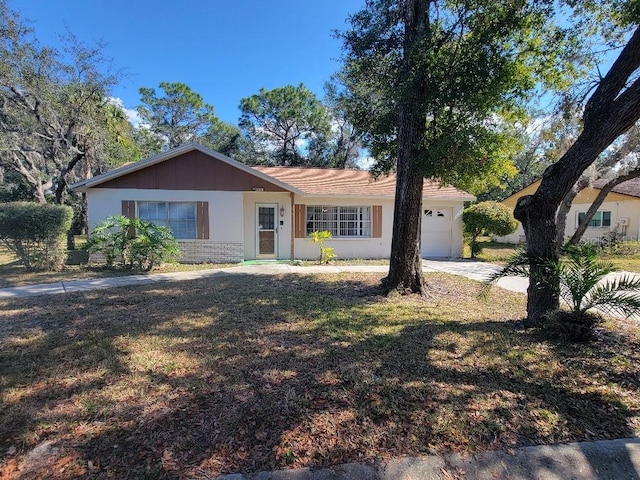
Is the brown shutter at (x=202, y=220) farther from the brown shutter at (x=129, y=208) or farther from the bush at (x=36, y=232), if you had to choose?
the bush at (x=36, y=232)

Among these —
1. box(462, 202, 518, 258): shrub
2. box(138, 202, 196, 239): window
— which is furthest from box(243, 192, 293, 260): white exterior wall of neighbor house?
box(462, 202, 518, 258): shrub

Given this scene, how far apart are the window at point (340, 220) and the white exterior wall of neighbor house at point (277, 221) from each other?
0.91 metres

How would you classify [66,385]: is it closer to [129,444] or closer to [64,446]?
[64,446]

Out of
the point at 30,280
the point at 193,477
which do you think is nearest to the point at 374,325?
the point at 193,477

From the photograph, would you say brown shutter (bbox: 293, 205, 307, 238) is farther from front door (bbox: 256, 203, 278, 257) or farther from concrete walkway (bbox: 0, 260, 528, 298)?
concrete walkway (bbox: 0, 260, 528, 298)

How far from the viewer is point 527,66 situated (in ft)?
22.8

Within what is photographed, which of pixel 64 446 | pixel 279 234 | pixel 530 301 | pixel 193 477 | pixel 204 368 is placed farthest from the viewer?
pixel 279 234

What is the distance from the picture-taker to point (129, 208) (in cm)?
1221

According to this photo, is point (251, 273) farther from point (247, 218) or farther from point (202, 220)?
point (247, 218)

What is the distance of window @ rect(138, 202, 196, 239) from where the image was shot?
12508mm

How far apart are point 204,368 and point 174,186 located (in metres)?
9.88

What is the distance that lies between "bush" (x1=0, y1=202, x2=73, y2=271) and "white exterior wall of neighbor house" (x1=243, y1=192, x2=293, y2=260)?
561cm

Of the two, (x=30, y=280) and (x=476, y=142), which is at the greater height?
(x=476, y=142)

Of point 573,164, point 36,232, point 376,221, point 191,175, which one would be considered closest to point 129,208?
point 191,175
